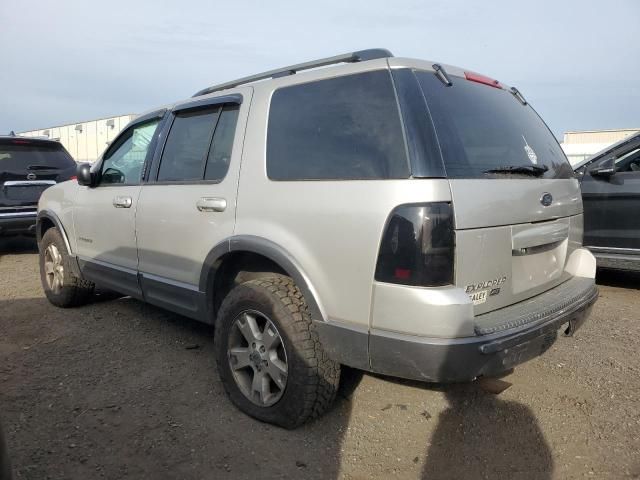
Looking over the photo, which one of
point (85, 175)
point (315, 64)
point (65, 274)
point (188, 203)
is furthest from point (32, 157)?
point (315, 64)

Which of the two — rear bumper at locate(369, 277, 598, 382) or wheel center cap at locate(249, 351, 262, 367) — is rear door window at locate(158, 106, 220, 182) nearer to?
wheel center cap at locate(249, 351, 262, 367)

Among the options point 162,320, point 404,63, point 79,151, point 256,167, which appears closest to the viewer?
point 404,63

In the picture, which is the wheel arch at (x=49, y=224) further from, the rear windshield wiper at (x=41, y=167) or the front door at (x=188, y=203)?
the rear windshield wiper at (x=41, y=167)

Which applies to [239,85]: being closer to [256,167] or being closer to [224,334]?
[256,167]

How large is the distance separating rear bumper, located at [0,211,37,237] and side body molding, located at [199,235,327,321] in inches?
204

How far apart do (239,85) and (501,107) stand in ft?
5.59

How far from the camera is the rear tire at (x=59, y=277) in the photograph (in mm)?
4789

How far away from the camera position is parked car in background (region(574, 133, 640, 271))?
17.4 ft

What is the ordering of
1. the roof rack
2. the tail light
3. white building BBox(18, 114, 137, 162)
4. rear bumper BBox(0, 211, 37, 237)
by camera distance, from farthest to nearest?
white building BBox(18, 114, 137, 162) < rear bumper BBox(0, 211, 37, 237) < the roof rack < the tail light

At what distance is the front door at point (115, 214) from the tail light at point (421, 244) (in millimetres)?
2323

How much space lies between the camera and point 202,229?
10.3 feet

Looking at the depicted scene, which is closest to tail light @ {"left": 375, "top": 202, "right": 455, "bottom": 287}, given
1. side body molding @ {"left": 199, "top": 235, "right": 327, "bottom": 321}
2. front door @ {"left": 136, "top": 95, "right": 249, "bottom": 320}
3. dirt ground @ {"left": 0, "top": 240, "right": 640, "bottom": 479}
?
side body molding @ {"left": 199, "top": 235, "right": 327, "bottom": 321}

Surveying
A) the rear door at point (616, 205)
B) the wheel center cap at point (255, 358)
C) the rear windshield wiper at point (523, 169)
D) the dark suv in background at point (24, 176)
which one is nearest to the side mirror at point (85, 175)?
the wheel center cap at point (255, 358)

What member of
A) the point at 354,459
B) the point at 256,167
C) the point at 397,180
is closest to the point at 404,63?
the point at 397,180
